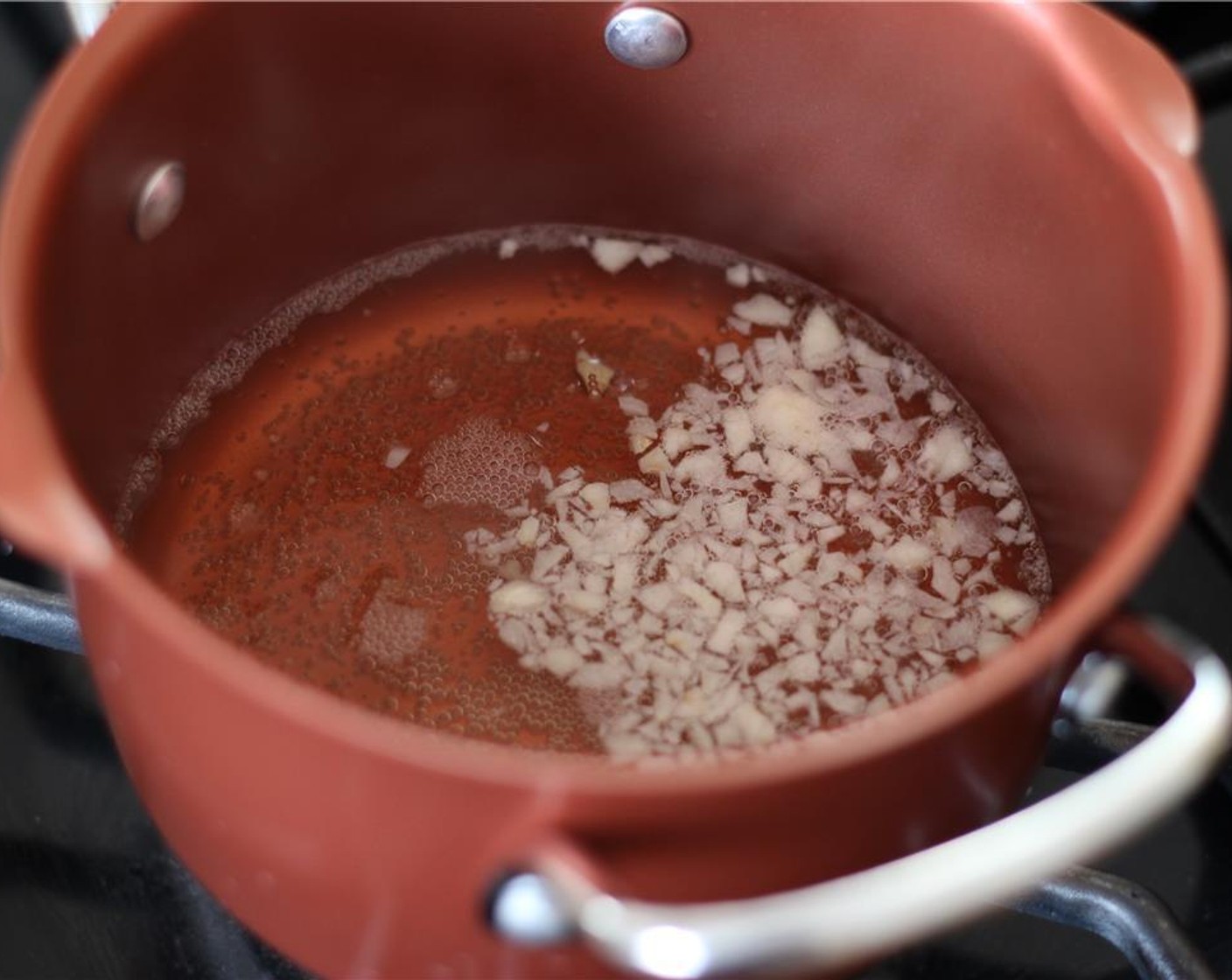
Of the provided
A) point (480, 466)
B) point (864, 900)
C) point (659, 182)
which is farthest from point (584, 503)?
point (864, 900)

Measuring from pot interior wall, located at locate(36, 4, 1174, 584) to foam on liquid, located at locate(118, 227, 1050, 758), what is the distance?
0.02 metres

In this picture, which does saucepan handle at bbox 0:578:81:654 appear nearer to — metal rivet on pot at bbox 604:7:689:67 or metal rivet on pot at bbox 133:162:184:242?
metal rivet on pot at bbox 133:162:184:242

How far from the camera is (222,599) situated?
0.62 meters

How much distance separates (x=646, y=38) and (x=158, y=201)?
0.21 m

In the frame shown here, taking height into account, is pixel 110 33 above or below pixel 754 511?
above

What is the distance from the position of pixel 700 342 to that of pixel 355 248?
6.7 inches

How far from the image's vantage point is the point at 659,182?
2.21ft

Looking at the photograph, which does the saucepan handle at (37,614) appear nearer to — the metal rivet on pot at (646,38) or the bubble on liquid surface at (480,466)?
the bubble on liquid surface at (480,466)

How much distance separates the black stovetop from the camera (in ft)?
1.81

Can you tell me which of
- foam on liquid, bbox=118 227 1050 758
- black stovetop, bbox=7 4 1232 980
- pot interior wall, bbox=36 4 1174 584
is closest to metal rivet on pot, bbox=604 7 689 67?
pot interior wall, bbox=36 4 1174 584

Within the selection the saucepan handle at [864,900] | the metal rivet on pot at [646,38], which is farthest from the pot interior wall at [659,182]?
the saucepan handle at [864,900]

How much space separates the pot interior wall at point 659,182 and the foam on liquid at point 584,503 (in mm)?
21

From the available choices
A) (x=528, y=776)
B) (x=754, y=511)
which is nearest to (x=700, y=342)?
(x=754, y=511)

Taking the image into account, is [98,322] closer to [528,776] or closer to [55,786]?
[55,786]
